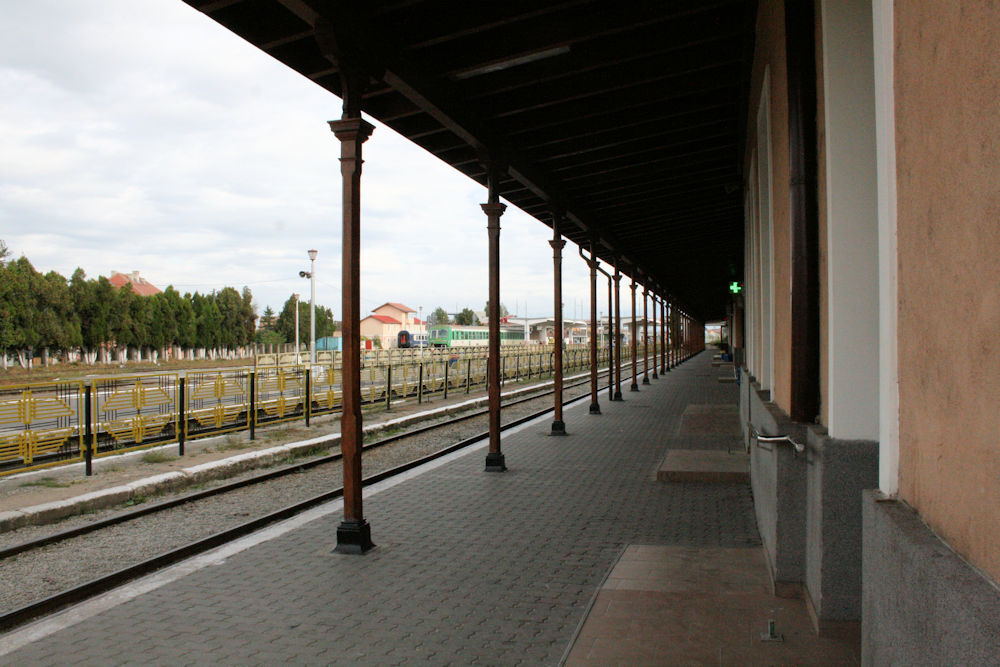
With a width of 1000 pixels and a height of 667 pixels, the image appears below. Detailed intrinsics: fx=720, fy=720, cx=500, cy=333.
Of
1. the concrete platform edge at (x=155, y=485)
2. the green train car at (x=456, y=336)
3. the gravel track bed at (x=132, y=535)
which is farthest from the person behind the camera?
the green train car at (x=456, y=336)

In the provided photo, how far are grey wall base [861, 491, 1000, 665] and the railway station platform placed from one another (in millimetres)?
1240

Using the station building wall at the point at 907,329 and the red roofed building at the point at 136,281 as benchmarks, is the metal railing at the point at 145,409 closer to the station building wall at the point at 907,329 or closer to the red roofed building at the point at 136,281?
the station building wall at the point at 907,329

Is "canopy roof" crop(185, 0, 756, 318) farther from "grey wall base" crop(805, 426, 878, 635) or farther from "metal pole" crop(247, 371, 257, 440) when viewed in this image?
"metal pole" crop(247, 371, 257, 440)

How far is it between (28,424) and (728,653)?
28.5 feet

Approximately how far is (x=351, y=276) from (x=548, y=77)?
2.93 m

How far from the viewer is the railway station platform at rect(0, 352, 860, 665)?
3.49 metres

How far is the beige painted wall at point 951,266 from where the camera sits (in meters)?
1.38

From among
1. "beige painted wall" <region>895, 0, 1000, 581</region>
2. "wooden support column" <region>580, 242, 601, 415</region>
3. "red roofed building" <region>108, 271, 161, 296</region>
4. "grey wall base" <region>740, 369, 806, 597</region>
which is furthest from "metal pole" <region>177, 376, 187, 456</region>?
"red roofed building" <region>108, 271, 161, 296</region>

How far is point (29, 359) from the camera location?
41.0m

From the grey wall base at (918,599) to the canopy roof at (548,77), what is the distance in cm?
467

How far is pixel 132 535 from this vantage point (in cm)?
630

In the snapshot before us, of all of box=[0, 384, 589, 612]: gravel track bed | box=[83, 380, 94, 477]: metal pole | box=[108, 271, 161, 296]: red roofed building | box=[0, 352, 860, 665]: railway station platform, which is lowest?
box=[0, 384, 589, 612]: gravel track bed


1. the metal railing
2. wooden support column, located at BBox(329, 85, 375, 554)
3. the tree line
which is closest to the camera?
wooden support column, located at BBox(329, 85, 375, 554)

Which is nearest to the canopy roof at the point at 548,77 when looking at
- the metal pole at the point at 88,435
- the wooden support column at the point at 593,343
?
the wooden support column at the point at 593,343
